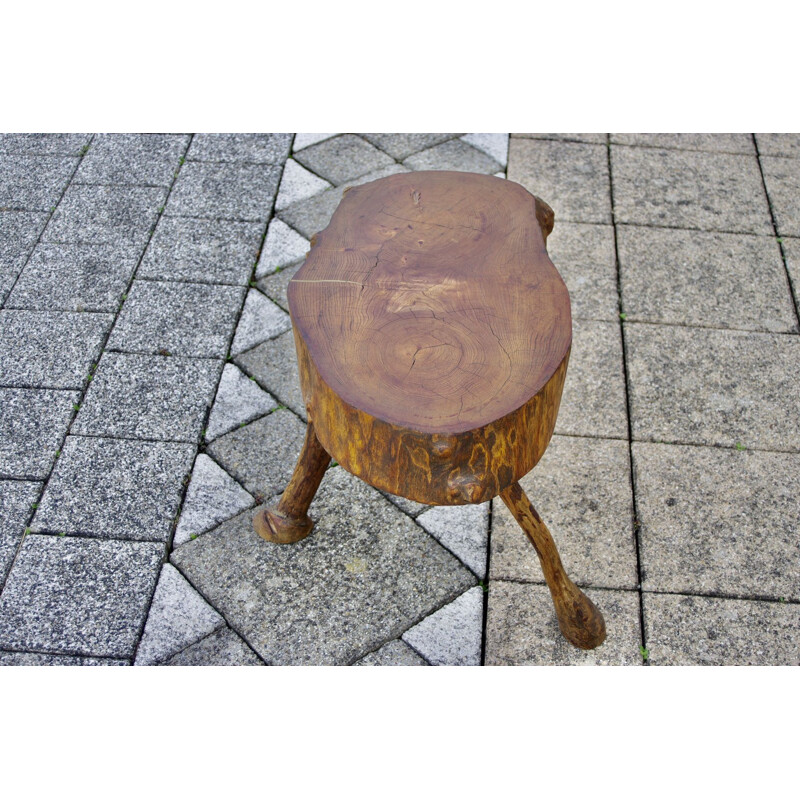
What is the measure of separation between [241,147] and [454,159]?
0.96 m

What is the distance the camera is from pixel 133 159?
3977mm

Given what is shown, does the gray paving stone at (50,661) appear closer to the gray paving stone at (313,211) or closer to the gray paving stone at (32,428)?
the gray paving stone at (32,428)

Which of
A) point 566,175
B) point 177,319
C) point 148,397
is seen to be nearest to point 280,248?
point 177,319

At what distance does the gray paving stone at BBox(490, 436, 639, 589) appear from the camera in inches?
102

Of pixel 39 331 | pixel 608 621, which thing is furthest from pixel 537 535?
pixel 39 331

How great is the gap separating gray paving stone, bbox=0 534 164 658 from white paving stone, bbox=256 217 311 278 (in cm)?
131

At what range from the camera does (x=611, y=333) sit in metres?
3.25

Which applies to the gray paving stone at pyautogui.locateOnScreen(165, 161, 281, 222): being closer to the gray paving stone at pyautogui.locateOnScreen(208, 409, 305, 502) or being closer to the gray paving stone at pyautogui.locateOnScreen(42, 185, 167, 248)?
the gray paving stone at pyautogui.locateOnScreen(42, 185, 167, 248)

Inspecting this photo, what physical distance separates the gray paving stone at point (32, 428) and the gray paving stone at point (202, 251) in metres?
0.67

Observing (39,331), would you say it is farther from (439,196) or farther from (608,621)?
(608,621)

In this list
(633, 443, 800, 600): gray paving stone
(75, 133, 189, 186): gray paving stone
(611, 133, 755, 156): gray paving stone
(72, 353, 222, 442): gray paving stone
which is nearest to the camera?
(633, 443, 800, 600): gray paving stone

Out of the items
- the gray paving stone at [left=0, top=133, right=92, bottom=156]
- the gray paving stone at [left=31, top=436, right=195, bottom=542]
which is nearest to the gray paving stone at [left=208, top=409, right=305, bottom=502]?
the gray paving stone at [left=31, top=436, right=195, bottom=542]

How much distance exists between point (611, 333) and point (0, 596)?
7.11ft

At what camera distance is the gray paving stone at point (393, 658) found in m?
2.38
